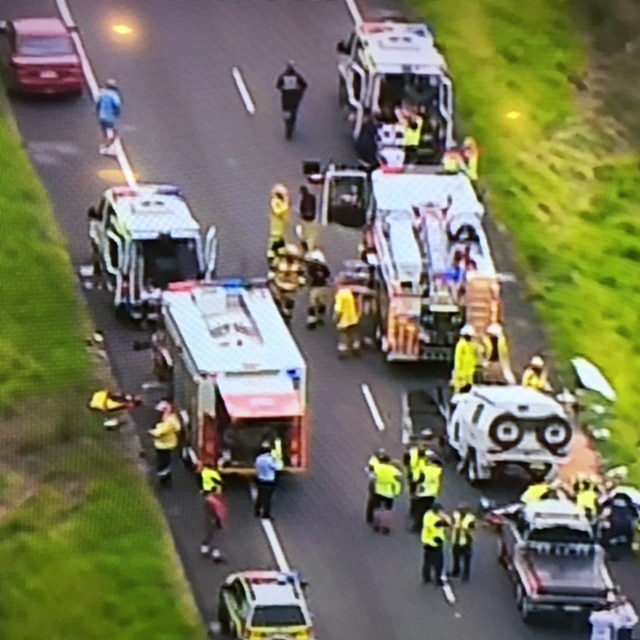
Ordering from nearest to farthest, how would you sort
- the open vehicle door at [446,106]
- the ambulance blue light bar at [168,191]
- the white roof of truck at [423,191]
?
the white roof of truck at [423,191]
the ambulance blue light bar at [168,191]
the open vehicle door at [446,106]

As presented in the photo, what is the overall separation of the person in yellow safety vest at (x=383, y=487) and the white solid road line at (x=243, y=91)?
11.8 meters

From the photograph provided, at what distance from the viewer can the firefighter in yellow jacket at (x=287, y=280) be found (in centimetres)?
3931

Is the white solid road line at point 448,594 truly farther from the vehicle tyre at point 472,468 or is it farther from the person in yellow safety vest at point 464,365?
the person in yellow safety vest at point 464,365

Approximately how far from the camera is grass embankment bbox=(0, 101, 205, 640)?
3259cm

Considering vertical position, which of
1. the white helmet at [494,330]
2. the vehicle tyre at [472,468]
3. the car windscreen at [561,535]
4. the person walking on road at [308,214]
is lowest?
the vehicle tyre at [472,468]

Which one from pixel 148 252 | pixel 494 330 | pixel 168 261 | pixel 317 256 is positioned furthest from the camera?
pixel 317 256

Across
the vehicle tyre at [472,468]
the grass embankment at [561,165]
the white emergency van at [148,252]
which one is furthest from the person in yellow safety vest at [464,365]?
the white emergency van at [148,252]

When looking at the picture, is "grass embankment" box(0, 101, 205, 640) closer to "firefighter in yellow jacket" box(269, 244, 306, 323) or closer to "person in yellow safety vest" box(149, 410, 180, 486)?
"person in yellow safety vest" box(149, 410, 180, 486)

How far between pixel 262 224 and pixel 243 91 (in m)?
4.75

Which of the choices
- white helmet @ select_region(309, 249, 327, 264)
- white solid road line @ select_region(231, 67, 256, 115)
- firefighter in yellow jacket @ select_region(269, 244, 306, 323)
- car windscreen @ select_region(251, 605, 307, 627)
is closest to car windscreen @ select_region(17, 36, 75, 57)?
white solid road line @ select_region(231, 67, 256, 115)

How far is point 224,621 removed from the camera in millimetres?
32656

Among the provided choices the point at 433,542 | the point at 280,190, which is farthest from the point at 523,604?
the point at 280,190

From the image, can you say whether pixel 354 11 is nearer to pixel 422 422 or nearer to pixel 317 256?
pixel 317 256

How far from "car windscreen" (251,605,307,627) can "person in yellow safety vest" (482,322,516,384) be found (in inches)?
290
